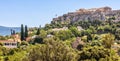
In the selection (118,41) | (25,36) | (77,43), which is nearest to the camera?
(77,43)

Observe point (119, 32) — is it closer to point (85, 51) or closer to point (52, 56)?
point (85, 51)

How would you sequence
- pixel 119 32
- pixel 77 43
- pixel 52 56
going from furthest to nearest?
1. pixel 119 32
2. pixel 77 43
3. pixel 52 56

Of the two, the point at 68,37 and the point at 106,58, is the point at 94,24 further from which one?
the point at 106,58

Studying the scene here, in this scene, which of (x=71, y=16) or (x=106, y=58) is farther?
(x=71, y=16)

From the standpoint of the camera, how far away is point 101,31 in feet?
353

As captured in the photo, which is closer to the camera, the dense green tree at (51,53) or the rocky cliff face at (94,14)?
the dense green tree at (51,53)

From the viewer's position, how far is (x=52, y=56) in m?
31.1

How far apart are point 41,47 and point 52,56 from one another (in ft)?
4.73

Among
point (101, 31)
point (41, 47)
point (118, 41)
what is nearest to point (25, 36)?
point (101, 31)

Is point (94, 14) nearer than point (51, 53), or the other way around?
point (51, 53)

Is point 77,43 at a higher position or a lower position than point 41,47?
lower

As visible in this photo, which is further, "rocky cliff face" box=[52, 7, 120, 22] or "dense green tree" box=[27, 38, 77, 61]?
"rocky cliff face" box=[52, 7, 120, 22]

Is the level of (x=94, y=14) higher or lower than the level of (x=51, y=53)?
lower

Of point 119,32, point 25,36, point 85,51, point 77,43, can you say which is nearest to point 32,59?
point 85,51
